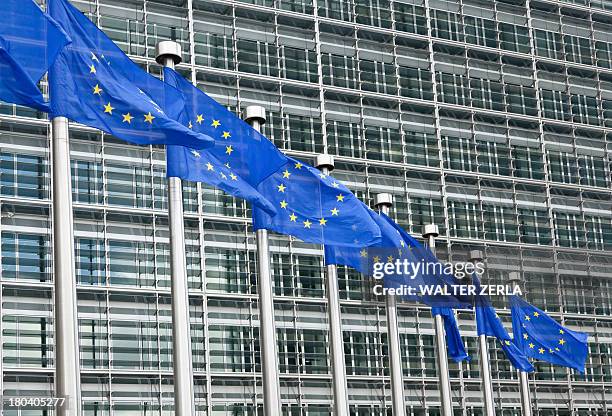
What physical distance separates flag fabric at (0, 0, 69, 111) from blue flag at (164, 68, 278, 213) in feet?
15.5

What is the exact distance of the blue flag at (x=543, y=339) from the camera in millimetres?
37125

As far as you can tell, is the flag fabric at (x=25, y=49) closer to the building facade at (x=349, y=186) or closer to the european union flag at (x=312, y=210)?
the european union flag at (x=312, y=210)

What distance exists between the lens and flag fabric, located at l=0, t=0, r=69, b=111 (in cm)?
1666

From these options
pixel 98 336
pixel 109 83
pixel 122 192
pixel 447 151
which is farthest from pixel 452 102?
pixel 109 83

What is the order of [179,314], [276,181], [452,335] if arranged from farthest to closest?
[452,335]
[276,181]
[179,314]

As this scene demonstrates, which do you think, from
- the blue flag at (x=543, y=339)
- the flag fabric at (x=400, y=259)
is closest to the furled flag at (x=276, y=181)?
the flag fabric at (x=400, y=259)

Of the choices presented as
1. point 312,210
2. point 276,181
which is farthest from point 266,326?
point 276,181

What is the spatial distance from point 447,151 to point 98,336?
70.5 feet

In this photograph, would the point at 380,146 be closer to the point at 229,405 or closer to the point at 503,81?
the point at 503,81

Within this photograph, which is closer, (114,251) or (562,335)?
(562,335)

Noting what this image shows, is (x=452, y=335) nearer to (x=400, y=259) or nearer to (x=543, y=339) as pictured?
(x=543, y=339)

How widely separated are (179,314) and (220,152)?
3459 millimetres

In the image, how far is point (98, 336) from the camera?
4709 cm

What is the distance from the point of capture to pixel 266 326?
961 inches
